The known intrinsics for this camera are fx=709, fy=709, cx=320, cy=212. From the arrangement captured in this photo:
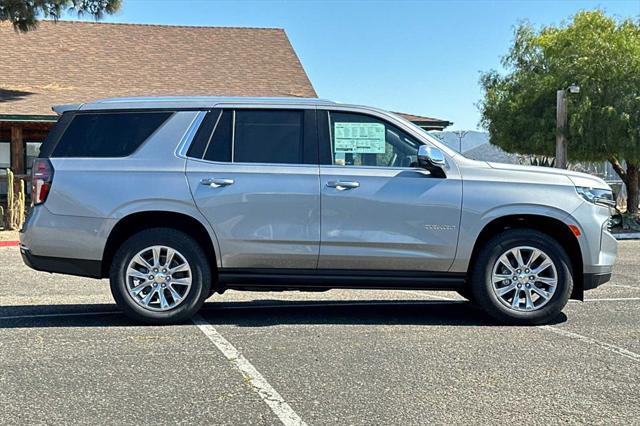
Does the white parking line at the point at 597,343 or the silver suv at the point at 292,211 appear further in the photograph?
the silver suv at the point at 292,211

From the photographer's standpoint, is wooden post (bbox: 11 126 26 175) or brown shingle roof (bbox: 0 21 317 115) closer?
wooden post (bbox: 11 126 26 175)

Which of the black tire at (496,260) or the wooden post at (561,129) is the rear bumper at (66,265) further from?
the wooden post at (561,129)

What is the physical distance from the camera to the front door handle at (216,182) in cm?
602

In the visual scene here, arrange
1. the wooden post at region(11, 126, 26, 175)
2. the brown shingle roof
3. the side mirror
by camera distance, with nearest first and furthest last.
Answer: the side mirror, the wooden post at region(11, 126, 26, 175), the brown shingle roof

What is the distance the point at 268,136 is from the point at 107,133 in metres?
1.41

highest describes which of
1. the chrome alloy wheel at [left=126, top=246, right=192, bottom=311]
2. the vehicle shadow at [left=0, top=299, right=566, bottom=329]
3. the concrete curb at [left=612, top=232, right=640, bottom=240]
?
the chrome alloy wheel at [left=126, top=246, right=192, bottom=311]

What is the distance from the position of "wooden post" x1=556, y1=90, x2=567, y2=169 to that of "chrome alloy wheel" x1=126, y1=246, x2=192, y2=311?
1408 centimetres

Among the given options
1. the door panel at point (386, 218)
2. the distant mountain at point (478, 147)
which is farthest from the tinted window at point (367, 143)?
the distant mountain at point (478, 147)

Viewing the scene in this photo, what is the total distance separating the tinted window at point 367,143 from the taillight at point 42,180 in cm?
244

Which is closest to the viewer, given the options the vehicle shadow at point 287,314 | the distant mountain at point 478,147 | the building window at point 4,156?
the vehicle shadow at point 287,314

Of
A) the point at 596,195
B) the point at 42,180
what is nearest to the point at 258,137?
the point at 42,180

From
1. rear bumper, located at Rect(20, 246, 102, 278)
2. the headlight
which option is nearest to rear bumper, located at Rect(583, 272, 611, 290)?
the headlight

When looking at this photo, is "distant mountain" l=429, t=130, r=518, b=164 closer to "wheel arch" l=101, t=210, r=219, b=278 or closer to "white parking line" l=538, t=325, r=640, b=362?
"white parking line" l=538, t=325, r=640, b=362

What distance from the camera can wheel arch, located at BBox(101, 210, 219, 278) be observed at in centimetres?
611
